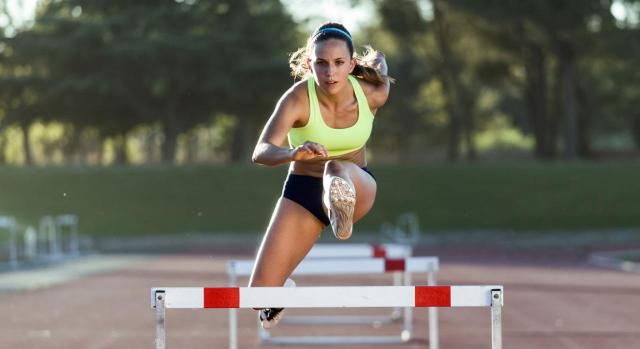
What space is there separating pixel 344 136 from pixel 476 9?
3837 cm

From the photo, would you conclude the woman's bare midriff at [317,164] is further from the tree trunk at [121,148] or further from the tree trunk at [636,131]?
the tree trunk at [636,131]

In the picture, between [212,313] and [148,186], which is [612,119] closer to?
[148,186]

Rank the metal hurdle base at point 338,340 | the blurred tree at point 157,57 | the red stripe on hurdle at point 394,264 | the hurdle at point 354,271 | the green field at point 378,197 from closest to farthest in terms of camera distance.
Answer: the hurdle at point 354,271 < the red stripe on hurdle at point 394,264 < the metal hurdle base at point 338,340 < the green field at point 378,197 < the blurred tree at point 157,57

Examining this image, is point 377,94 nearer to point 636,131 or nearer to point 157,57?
point 157,57

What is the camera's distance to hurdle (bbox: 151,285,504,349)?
4766 millimetres

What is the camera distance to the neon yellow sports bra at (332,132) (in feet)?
17.4

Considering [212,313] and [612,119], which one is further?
[612,119]

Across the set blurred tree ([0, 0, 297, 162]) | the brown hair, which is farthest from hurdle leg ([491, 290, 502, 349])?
blurred tree ([0, 0, 297, 162])

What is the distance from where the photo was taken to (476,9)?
140 ft

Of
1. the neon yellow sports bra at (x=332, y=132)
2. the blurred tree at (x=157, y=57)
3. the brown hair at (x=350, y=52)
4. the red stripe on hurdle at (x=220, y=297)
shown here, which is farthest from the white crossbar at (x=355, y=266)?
the blurred tree at (x=157, y=57)

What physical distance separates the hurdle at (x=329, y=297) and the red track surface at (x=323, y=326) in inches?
222


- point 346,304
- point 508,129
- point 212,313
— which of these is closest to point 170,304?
point 346,304

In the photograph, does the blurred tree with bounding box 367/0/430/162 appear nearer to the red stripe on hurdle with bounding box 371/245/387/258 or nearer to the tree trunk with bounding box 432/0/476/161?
the tree trunk with bounding box 432/0/476/161

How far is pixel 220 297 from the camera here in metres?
4.88
